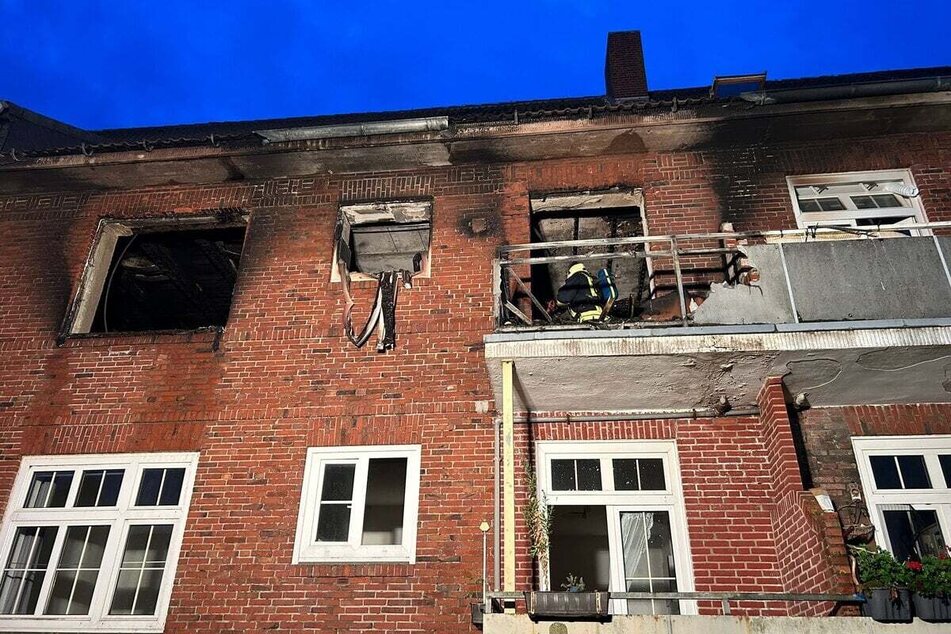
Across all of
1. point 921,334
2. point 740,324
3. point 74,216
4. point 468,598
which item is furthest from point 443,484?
point 74,216

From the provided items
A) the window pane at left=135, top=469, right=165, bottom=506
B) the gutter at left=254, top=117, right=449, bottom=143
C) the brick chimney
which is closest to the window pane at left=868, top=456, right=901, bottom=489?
the gutter at left=254, top=117, right=449, bottom=143

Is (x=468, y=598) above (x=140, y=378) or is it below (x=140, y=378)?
below

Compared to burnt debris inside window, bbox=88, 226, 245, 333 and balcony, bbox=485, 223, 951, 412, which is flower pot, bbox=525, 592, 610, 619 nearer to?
balcony, bbox=485, 223, 951, 412

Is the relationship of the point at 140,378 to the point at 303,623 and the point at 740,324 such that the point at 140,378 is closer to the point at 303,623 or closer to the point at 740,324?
the point at 303,623

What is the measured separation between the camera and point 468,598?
6.67 metres

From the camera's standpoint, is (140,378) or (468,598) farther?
(140,378)

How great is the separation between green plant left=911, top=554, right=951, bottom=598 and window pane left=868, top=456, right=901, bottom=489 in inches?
65.4

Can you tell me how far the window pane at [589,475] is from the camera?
7391 millimetres

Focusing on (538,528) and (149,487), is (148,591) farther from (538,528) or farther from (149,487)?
(538,528)

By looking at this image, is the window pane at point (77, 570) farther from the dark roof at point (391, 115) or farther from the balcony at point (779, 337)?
the dark roof at point (391, 115)

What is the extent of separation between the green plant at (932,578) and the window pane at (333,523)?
211 inches

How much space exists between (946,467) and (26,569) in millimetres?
10215

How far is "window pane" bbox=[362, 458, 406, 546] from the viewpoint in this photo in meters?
7.29

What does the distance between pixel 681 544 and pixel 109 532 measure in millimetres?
6400
